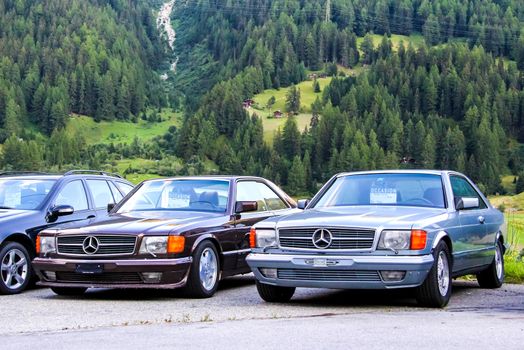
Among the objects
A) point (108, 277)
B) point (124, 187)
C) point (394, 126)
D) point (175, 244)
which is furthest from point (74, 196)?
point (394, 126)

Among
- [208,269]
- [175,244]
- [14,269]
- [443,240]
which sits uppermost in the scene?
[443,240]

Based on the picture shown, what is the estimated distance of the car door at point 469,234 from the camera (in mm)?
10266

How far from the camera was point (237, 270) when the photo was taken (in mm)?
11758

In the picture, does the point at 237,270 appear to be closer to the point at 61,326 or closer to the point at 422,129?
the point at 61,326

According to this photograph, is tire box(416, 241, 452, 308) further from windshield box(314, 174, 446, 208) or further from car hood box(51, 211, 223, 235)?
car hood box(51, 211, 223, 235)

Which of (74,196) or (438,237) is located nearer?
(438,237)

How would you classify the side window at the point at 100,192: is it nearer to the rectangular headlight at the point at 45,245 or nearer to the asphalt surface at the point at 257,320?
the asphalt surface at the point at 257,320

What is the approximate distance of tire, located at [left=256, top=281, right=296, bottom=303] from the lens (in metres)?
10.0

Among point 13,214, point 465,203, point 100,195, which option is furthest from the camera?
point 100,195

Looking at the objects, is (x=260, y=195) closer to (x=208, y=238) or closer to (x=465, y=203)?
(x=208, y=238)

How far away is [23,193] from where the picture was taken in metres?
12.9

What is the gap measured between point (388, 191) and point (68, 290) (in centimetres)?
441

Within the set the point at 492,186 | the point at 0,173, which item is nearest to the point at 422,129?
the point at 492,186

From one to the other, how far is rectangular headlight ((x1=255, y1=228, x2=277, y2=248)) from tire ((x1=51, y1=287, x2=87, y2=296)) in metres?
2.97
